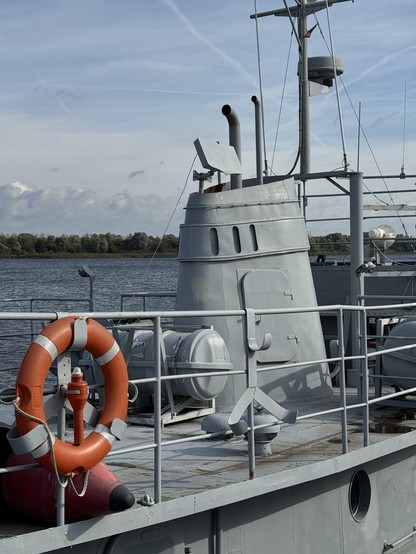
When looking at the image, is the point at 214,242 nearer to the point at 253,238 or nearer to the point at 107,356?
the point at 253,238

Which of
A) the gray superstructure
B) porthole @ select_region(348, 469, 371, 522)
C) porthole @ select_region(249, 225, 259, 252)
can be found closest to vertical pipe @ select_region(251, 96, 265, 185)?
the gray superstructure

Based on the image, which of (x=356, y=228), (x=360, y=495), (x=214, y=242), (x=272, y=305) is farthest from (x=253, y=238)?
(x=360, y=495)

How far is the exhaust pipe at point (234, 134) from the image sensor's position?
9914mm

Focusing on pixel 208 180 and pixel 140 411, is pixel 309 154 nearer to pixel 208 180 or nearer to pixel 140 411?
pixel 208 180

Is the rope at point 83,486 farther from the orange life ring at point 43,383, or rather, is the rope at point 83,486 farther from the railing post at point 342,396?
the railing post at point 342,396

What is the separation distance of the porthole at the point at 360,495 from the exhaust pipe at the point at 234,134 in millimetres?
3774

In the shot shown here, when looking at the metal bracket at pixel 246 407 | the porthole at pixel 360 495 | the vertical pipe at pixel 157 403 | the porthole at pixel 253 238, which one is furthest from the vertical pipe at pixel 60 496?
the porthole at pixel 253 238

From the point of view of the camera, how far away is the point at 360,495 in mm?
7797

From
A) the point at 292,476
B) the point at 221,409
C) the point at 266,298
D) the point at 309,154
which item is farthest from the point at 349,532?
the point at 309,154

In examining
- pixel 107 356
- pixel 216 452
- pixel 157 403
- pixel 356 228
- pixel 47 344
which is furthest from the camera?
pixel 356 228

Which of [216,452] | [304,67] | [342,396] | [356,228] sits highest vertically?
[304,67]

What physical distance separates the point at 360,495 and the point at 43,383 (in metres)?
4.05

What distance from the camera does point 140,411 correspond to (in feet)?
29.7

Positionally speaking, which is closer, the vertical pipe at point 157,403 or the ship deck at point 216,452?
the vertical pipe at point 157,403
